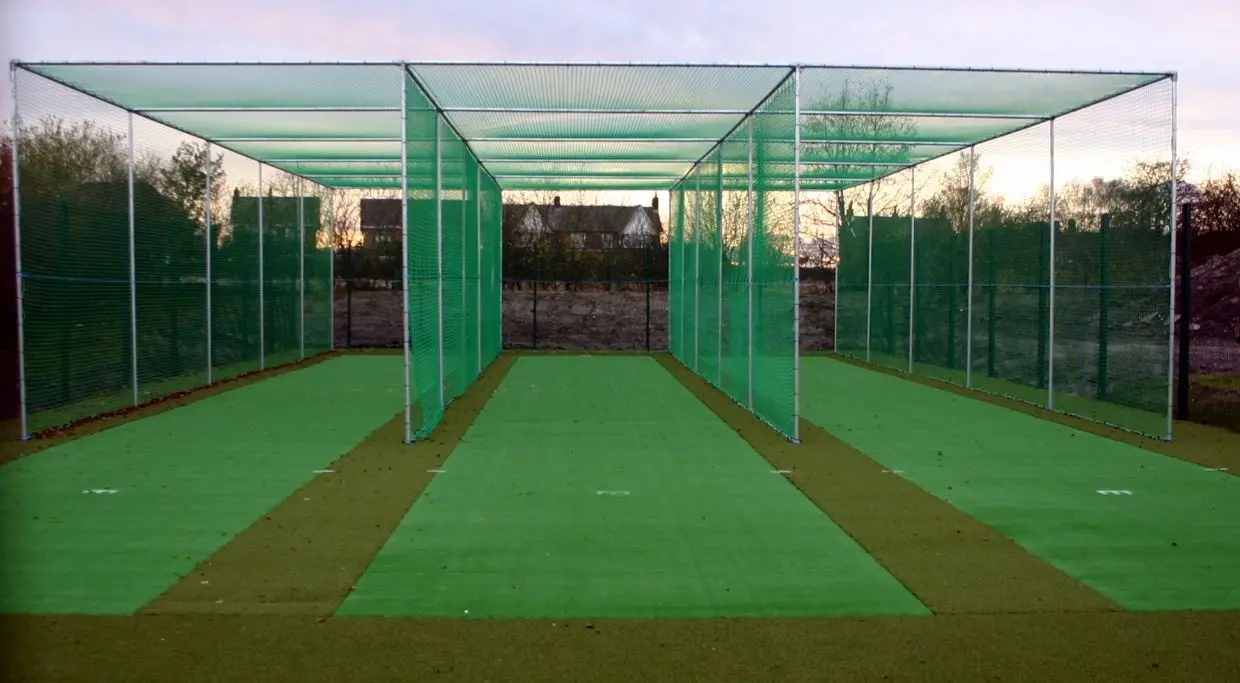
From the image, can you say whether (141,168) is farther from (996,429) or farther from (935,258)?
(935,258)

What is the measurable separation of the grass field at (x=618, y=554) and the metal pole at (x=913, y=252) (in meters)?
5.40

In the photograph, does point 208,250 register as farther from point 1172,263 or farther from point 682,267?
point 1172,263

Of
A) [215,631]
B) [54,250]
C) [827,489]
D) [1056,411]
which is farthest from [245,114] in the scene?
[1056,411]

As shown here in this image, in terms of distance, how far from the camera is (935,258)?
45.3ft

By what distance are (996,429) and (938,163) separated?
573 cm

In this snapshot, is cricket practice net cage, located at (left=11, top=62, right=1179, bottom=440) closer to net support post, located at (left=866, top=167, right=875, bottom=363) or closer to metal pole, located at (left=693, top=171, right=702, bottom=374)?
metal pole, located at (left=693, top=171, right=702, bottom=374)

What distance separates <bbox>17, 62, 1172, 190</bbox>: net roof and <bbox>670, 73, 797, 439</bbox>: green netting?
17 centimetres

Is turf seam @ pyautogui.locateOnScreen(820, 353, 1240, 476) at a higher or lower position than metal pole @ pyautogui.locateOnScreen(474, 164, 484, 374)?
lower

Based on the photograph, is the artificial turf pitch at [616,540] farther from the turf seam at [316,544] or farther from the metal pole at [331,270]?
the metal pole at [331,270]

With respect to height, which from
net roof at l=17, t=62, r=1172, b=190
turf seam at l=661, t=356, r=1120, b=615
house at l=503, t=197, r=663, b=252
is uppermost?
net roof at l=17, t=62, r=1172, b=190

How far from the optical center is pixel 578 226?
840 inches

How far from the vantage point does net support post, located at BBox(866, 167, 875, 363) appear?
15.8m

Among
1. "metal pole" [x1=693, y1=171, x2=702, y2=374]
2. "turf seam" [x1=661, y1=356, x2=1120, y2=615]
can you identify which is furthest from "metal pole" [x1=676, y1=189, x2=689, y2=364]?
"turf seam" [x1=661, y1=356, x2=1120, y2=615]

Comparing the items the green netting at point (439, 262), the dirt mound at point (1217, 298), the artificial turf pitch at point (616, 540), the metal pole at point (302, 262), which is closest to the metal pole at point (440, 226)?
the green netting at point (439, 262)
